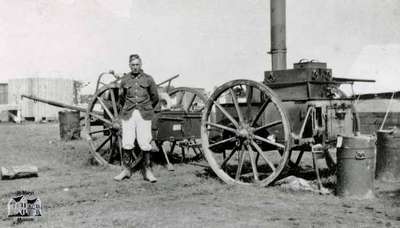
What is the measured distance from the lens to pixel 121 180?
7.47 metres

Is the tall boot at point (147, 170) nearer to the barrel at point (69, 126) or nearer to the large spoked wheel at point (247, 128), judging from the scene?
the large spoked wheel at point (247, 128)

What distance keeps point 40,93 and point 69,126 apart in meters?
14.4

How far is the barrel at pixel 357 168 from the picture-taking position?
585 cm

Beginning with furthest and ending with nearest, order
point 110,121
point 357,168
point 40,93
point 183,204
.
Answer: point 40,93 < point 110,121 < point 357,168 < point 183,204

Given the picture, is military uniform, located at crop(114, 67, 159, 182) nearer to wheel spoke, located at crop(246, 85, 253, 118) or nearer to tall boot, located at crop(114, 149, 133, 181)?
tall boot, located at crop(114, 149, 133, 181)

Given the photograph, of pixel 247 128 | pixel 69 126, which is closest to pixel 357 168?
pixel 247 128

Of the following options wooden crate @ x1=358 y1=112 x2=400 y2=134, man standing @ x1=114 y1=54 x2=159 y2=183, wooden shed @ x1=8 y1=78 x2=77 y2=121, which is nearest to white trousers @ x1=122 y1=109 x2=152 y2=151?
man standing @ x1=114 y1=54 x2=159 y2=183

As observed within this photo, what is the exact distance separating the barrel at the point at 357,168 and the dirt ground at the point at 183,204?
0.46 feet

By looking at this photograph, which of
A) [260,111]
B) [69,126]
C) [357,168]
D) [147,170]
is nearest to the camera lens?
[357,168]

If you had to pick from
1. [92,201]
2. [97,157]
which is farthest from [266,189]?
[97,157]

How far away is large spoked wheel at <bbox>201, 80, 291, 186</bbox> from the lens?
6.48 meters

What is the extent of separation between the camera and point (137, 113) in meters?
7.54

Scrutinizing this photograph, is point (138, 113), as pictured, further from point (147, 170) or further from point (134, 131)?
point (147, 170)

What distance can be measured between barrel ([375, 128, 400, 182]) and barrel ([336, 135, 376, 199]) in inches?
53.5
